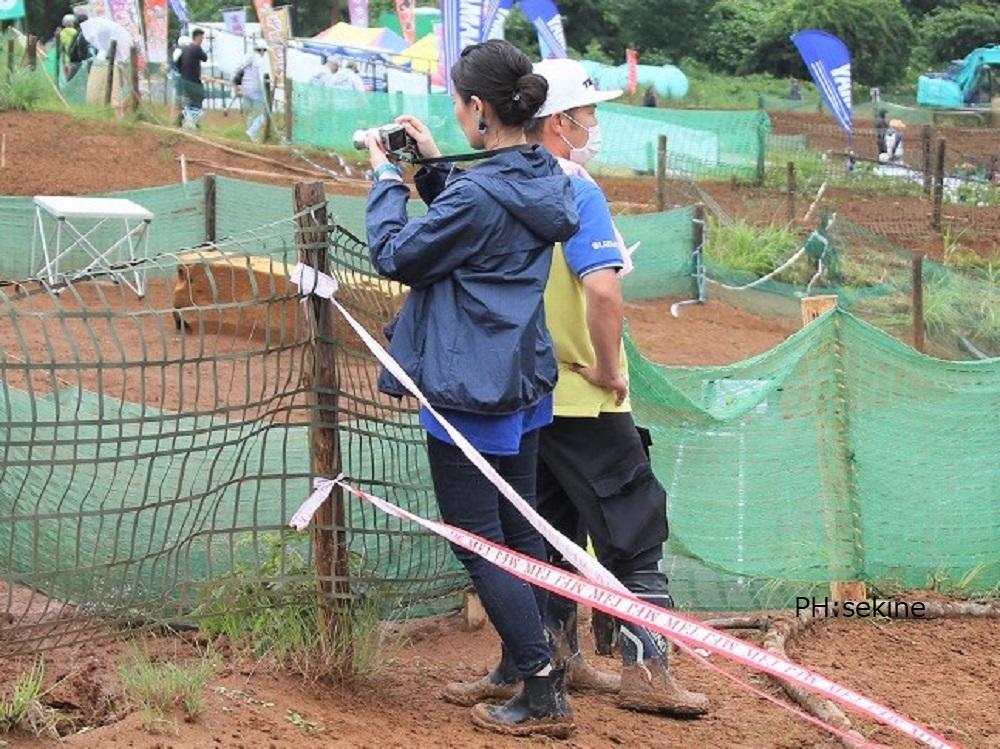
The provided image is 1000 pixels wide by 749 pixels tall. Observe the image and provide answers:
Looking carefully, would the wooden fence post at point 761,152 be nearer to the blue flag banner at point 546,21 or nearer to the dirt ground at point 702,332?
the blue flag banner at point 546,21

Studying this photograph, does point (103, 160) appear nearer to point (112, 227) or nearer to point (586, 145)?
point (112, 227)

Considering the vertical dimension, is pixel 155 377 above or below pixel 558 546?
below

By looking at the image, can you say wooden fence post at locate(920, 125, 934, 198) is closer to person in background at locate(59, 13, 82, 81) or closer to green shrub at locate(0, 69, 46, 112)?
green shrub at locate(0, 69, 46, 112)

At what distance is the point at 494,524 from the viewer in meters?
4.09

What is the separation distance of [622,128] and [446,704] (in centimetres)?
2172

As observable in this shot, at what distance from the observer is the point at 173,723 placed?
381cm

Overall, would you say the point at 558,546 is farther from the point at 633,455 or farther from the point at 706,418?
the point at 706,418

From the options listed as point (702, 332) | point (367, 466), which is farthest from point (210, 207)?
point (367, 466)

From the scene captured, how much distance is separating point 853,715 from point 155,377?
631cm

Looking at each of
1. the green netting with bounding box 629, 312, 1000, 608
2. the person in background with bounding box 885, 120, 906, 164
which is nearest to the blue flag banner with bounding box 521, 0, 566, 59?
the person in background with bounding box 885, 120, 906, 164

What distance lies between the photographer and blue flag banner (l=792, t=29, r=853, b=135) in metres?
24.2

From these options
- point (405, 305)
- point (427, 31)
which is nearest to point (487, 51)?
point (405, 305)

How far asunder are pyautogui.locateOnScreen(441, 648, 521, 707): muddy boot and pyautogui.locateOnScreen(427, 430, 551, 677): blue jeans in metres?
0.22

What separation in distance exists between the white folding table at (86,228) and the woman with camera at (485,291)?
25.1ft
